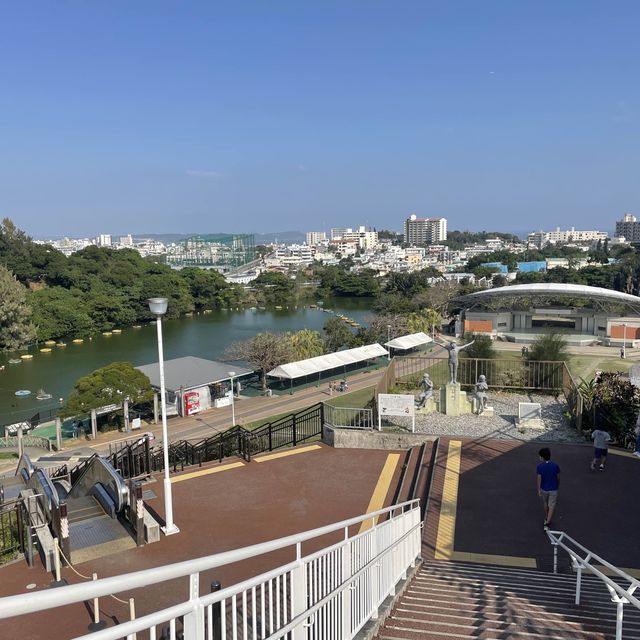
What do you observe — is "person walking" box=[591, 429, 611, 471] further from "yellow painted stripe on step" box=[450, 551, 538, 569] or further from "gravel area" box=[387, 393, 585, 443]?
"yellow painted stripe on step" box=[450, 551, 538, 569]

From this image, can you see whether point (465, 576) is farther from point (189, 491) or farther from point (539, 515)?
point (189, 491)

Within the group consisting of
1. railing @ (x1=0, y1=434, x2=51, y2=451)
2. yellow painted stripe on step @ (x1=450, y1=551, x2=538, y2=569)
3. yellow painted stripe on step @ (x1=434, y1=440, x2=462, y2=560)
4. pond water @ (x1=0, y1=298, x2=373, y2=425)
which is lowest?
pond water @ (x1=0, y1=298, x2=373, y2=425)

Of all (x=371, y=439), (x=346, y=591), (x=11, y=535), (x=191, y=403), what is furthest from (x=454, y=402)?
(x=191, y=403)

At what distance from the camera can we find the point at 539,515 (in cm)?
891

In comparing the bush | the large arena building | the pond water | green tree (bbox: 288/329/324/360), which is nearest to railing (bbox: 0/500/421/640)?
the bush

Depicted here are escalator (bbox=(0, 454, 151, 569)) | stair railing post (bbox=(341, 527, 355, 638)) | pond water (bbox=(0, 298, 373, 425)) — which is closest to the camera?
stair railing post (bbox=(341, 527, 355, 638))

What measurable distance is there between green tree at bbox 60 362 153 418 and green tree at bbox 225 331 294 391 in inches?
295

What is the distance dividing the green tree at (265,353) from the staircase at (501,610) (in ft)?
85.5

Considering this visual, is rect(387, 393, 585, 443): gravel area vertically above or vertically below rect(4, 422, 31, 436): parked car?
above

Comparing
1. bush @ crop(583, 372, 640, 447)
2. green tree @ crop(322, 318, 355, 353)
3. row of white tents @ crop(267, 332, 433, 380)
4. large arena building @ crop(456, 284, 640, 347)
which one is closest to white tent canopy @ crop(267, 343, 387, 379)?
row of white tents @ crop(267, 332, 433, 380)

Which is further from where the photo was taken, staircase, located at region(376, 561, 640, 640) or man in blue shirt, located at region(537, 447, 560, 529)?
man in blue shirt, located at region(537, 447, 560, 529)

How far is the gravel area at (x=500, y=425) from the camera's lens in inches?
501

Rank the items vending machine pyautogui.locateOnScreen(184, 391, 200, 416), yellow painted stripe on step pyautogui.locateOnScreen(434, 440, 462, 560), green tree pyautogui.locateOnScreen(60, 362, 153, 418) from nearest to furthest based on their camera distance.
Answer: yellow painted stripe on step pyautogui.locateOnScreen(434, 440, 462, 560) → green tree pyautogui.locateOnScreen(60, 362, 153, 418) → vending machine pyautogui.locateOnScreen(184, 391, 200, 416)

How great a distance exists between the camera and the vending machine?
27.1m
